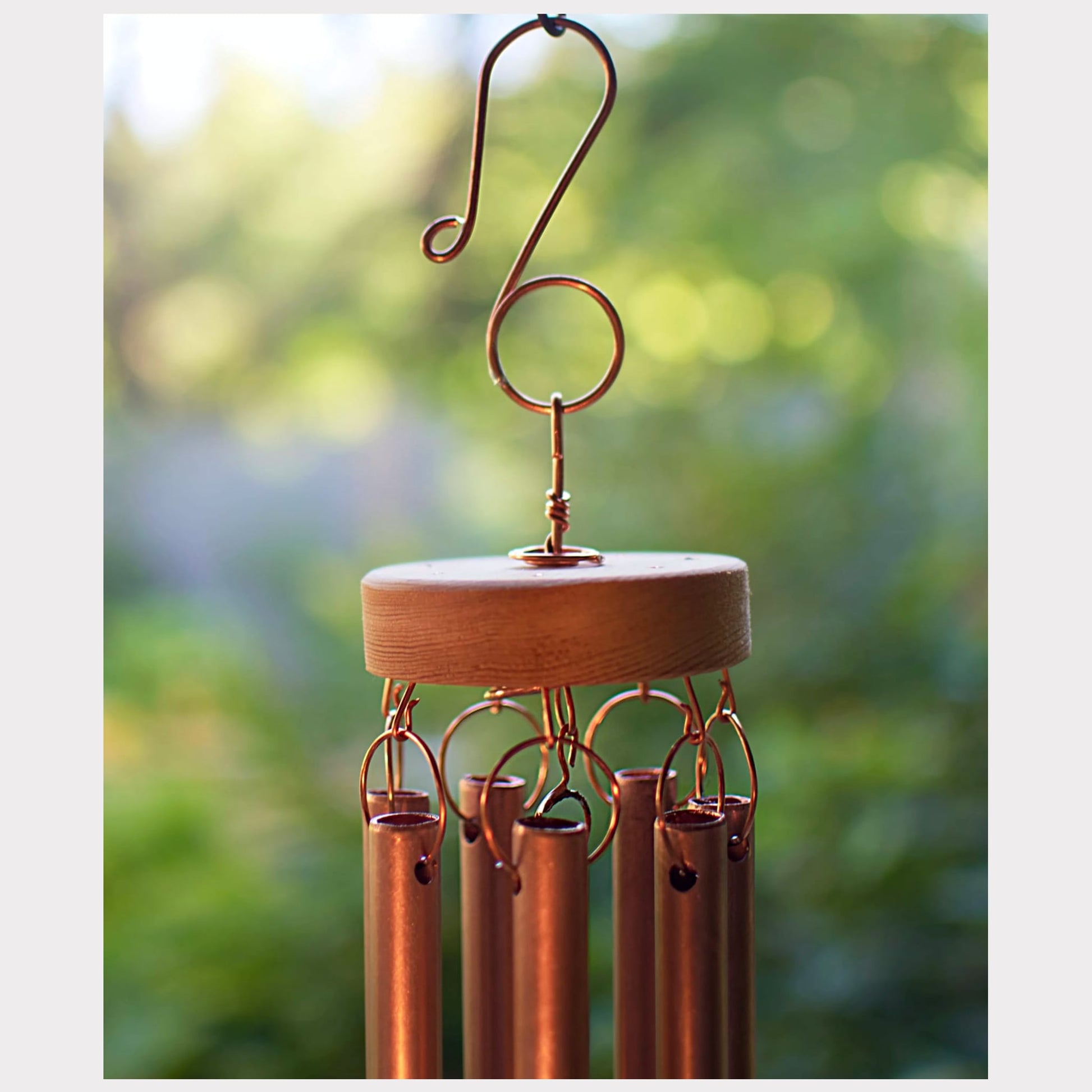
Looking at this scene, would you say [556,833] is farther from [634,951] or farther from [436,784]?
[634,951]

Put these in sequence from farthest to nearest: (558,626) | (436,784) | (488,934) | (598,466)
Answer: (598,466)
(488,934)
(436,784)
(558,626)

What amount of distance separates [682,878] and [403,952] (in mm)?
240

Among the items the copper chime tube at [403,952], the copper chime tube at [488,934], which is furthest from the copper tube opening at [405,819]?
the copper chime tube at [488,934]

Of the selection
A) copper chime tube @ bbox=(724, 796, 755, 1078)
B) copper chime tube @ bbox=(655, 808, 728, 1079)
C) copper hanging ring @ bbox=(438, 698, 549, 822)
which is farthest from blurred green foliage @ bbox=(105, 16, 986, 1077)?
copper chime tube @ bbox=(655, 808, 728, 1079)

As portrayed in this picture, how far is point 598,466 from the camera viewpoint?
267 centimetres

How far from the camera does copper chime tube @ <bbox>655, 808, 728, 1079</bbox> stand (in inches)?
33.6

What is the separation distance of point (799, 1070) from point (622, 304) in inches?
74.5

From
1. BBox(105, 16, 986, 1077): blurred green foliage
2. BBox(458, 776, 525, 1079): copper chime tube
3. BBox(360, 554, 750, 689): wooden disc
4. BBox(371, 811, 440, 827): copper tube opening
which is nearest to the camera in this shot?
BBox(360, 554, 750, 689): wooden disc

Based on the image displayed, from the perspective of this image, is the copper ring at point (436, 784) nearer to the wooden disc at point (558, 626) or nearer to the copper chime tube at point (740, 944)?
the wooden disc at point (558, 626)

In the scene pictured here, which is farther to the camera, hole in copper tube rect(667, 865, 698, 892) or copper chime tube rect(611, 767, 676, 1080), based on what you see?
copper chime tube rect(611, 767, 676, 1080)

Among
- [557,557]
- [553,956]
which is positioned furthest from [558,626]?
[553,956]

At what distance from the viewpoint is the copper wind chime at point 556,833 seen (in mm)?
800

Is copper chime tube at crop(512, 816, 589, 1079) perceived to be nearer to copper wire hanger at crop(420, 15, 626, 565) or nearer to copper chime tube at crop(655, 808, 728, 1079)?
copper chime tube at crop(655, 808, 728, 1079)

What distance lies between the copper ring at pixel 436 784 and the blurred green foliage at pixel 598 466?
5.31 feet
